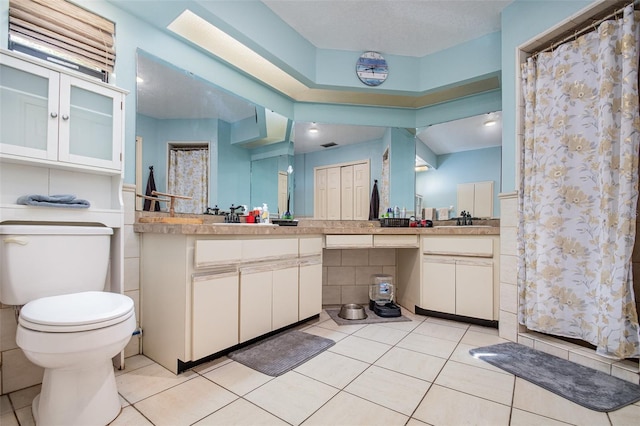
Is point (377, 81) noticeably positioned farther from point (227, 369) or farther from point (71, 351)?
point (71, 351)

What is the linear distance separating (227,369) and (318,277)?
1.04 meters

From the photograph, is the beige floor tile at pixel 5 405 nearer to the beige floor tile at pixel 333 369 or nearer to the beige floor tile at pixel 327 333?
the beige floor tile at pixel 333 369

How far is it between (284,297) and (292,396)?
0.81m

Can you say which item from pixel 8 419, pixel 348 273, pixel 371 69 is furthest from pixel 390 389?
pixel 371 69

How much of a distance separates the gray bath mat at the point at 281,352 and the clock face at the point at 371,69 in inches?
97.7

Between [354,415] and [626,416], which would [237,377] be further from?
[626,416]

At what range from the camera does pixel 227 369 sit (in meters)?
1.70

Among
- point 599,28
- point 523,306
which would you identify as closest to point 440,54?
point 599,28

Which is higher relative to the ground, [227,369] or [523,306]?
[523,306]

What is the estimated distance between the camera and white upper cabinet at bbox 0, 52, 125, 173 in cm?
139

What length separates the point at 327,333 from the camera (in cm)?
228

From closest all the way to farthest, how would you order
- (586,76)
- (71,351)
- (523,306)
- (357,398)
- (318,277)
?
(71,351)
(357,398)
(586,76)
(523,306)
(318,277)

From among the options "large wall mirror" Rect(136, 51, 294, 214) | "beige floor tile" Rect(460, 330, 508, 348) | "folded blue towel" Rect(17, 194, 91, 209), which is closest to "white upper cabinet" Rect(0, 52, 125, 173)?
"folded blue towel" Rect(17, 194, 91, 209)

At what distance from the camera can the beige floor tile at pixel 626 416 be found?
125cm
